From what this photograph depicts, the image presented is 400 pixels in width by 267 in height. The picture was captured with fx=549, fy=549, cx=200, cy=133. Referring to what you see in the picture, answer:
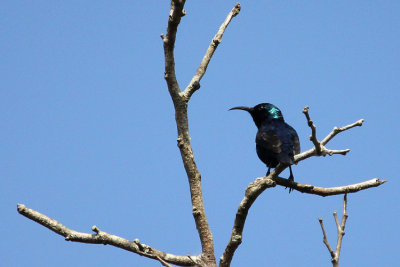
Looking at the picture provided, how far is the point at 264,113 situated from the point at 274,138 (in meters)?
1.43

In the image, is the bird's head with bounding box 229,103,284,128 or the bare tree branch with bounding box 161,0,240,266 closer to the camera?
the bare tree branch with bounding box 161,0,240,266

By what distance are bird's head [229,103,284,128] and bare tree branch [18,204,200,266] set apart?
4286 mm

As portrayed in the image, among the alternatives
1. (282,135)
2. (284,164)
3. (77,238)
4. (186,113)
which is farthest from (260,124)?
(77,238)

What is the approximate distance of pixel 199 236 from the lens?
4629mm

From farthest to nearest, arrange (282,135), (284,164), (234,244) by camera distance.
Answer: (282,135) → (284,164) → (234,244)

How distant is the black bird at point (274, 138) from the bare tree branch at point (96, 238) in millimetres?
2069

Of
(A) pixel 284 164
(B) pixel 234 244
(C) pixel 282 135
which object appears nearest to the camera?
(B) pixel 234 244

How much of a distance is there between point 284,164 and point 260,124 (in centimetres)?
339

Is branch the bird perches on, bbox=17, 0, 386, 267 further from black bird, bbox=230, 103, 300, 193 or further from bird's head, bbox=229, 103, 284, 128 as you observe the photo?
Answer: bird's head, bbox=229, 103, 284, 128

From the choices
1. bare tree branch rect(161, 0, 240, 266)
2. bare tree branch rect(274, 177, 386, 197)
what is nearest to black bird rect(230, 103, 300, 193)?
bare tree branch rect(274, 177, 386, 197)

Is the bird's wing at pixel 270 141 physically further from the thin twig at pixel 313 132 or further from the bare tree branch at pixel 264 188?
the thin twig at pixel 313 132

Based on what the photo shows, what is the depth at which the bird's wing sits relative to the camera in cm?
672

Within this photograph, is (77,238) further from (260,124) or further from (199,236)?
(260,124)

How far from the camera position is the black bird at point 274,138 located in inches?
260
